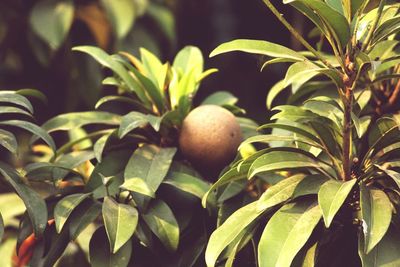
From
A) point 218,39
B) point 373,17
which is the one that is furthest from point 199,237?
point 218,39

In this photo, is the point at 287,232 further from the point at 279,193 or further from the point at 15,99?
the point at 15,99

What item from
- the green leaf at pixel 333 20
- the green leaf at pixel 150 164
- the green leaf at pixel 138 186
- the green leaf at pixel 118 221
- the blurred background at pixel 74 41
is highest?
the green leaf at pixel 333 20

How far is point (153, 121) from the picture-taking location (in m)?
1.40

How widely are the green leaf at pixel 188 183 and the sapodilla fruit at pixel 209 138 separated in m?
0.07

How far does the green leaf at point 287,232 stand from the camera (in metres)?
1.12

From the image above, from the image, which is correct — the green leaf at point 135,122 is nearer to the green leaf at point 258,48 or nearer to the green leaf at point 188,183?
the green leaf at point 188,183

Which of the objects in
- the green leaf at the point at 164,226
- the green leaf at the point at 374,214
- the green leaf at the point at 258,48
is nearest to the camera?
the green leaf at the point at 374,214

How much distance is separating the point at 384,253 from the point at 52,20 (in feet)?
4.59

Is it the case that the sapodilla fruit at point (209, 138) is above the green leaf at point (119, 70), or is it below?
below

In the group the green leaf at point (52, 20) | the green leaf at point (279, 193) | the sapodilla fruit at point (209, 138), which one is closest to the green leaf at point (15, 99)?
the sapodilla fruit at point (209, 138)

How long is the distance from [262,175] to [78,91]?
1.13 m

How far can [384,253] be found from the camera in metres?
1.11

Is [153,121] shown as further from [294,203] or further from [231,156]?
[294,203]

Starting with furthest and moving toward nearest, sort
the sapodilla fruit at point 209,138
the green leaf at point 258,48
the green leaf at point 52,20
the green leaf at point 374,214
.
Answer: the green leaf at point 52,20 < the sapodilla fruit at point 209,138 < the green leaf at point 258,48 < the green leaf at point 374,214
